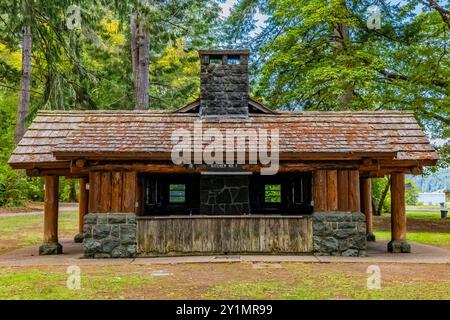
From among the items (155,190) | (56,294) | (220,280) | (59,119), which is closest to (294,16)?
(155,190)

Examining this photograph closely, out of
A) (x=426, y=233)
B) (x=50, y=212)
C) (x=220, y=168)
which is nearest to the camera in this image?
(x=220, y=168)

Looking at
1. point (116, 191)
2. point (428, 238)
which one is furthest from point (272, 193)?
point (116, 191)

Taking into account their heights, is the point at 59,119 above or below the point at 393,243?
above

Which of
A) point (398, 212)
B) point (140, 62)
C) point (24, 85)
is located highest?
point (140, 62)

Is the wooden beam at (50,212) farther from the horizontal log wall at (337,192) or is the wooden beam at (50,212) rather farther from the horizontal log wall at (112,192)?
the horizontal log wall at (337,192)

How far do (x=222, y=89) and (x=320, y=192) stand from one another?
4119mm

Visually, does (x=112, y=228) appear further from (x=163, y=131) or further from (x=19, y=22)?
(x=19, y=22)

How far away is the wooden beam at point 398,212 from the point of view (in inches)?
494

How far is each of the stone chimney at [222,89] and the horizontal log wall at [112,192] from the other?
317cm

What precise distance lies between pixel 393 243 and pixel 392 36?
13468mm

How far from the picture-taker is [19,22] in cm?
1421

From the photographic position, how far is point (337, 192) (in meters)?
11.6

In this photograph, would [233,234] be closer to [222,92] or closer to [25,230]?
[222,92]

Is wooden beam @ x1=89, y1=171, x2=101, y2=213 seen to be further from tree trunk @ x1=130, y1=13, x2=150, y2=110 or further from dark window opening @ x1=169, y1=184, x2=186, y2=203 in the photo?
tree trunk @ x1=130, y1=13, x2=150, y2=110
